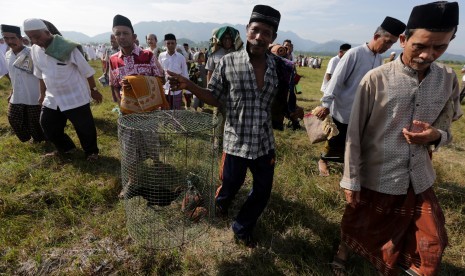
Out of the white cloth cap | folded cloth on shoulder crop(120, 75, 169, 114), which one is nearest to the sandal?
folded cloth on shoulder crop(120, 75, 169, 114)

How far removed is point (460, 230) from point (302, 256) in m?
1.77

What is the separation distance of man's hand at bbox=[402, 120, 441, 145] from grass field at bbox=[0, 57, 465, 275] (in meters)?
1.28

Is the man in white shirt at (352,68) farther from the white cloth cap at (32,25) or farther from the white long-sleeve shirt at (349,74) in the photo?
the white cloth cap at (32,25)

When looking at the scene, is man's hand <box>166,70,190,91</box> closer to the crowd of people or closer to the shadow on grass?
the crowd of people

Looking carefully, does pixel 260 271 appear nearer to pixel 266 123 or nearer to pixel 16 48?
pixel 266 123

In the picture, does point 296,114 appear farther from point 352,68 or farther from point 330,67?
point 330,67

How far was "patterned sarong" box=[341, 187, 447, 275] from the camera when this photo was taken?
1951mm

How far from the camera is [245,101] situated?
2.35 m

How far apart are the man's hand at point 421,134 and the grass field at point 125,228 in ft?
4.19

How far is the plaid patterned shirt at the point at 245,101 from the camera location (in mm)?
2324

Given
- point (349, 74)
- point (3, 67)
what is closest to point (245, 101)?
point (349, 74)

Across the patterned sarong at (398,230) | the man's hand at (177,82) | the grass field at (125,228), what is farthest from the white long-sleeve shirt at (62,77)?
the patterned sarong at (398,230)

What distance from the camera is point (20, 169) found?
394 cm

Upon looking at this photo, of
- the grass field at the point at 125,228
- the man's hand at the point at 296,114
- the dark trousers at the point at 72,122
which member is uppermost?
the man's hand at the point at 296,114
